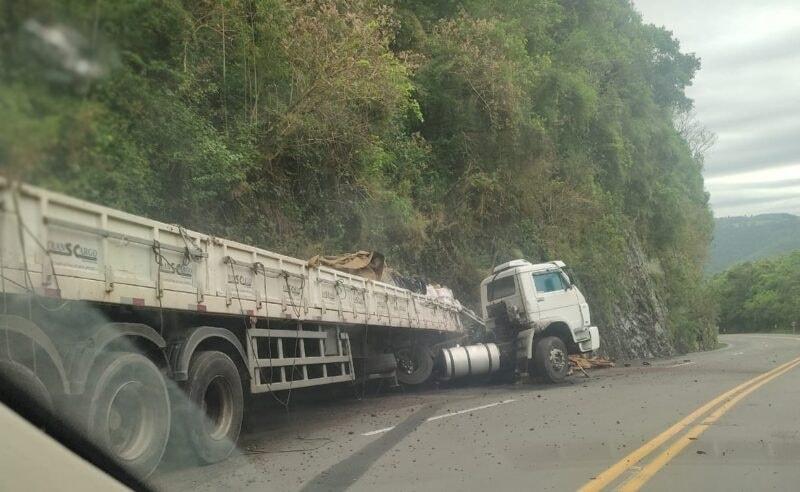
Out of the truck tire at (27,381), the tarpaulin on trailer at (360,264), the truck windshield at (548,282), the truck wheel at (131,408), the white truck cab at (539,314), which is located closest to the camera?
the truck tire at (27,381)

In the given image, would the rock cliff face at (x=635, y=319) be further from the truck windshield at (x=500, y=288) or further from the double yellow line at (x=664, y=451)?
the double yellow line at (x=664, y=451)

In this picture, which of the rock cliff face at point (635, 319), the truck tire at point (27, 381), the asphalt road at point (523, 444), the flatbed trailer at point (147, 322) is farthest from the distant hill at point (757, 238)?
the truck tire at point (27, 381)

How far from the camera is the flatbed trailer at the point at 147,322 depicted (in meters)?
4.70

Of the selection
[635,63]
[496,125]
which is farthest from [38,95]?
[635,63]

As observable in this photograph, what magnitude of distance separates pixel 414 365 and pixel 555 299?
3.93m

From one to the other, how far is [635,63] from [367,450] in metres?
34.1

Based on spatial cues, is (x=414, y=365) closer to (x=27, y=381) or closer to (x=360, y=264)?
(x=360, y=264)

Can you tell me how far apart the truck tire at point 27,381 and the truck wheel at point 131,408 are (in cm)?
69

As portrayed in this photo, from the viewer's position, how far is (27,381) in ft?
14.1

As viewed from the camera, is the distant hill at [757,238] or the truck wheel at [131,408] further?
the distant hill at [757,238]

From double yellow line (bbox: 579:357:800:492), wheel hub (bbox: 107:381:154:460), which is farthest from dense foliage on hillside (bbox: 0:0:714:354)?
double yellow line (bbox: 579:357:800:492)

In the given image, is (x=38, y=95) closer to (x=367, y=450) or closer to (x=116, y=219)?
(x=116, y=219)

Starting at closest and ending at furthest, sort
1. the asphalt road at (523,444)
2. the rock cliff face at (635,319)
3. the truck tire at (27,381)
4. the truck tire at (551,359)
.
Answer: the truck tire at (27,381) → the asphalt road at (523,444) → the truck tire at (551,359) → the rock cliff face at (635,319)

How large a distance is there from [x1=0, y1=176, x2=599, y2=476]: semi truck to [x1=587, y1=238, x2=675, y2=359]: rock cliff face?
62.8 feet
